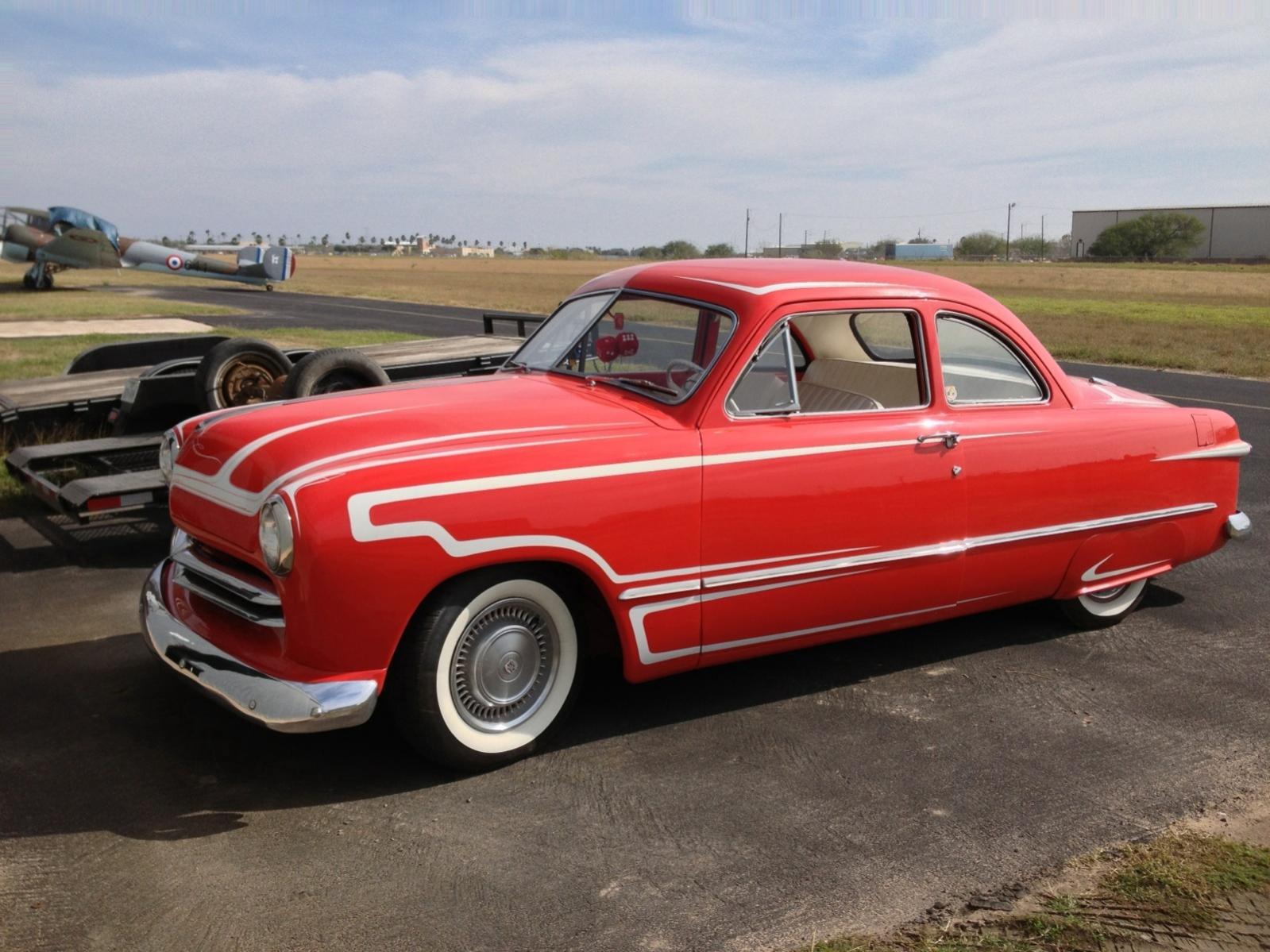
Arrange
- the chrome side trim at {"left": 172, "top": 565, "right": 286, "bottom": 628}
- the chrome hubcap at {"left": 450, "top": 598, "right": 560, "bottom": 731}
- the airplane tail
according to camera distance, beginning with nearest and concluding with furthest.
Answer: the chrome side trim at {"left": 172, "top": 565, "right": 286, "bottom": 628} < the chrome hubcap at {"left": 450, "top": 598, "right": 560, "bottom": 731} < the airplane tail

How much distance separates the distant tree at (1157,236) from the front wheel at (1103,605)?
10679cm

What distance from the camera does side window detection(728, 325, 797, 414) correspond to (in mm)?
4309

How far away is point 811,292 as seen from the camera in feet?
A: 15.1

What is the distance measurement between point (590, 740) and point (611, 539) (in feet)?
2.64

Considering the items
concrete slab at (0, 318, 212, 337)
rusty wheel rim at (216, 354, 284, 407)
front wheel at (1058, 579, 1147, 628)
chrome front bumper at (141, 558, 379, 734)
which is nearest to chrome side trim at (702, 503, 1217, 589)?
front wheel at (1058, 579, 1147, 628)

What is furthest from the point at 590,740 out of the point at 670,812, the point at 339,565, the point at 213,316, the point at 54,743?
the point at 213,316

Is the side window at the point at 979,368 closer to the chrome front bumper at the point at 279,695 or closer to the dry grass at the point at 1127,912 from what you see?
the dry grass at the point at 1127,912

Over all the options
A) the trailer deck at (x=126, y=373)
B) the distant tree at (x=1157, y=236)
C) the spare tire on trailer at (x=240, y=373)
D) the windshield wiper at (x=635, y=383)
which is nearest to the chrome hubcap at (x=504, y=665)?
the windshield wiper at (x=635, y=383)

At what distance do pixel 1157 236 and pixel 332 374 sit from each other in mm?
108525

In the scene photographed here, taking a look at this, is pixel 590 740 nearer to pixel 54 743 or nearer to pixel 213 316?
pixel 54 743

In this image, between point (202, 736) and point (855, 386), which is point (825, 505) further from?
point (202, 736)

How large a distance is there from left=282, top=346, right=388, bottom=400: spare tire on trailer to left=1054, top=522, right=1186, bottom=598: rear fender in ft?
12.7

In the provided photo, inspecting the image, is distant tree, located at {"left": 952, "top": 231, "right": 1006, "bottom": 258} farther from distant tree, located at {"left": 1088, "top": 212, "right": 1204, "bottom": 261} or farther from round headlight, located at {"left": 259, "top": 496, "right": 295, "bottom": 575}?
round headlight, located at {"left": 259, "top": 496, "right": 295, "bottom": 575}

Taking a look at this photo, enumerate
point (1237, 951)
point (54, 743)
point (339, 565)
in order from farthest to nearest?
point (54, 743) → point (339, 565) → point (1237, 951)
